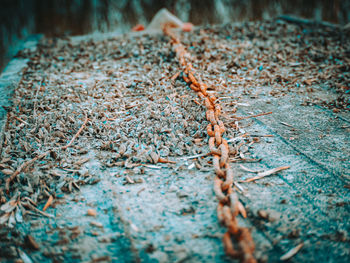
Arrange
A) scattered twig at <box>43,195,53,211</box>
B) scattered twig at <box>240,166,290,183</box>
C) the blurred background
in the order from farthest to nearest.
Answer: the blurred background, scattered twig at <box>240,166,290,183</box>, scattered twig at <box>43,195,53,211</box>

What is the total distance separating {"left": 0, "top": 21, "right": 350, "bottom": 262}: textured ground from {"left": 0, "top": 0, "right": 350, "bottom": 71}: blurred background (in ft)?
8.55

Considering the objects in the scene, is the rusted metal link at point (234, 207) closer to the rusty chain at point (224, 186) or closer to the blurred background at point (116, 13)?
the rusty chain at point (224, 186)

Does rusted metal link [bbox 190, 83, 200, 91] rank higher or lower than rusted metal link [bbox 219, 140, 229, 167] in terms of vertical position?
higher

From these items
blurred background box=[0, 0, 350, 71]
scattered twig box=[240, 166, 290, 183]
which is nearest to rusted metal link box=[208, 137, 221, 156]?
scattered twig box=[240, 166, 290, 183]

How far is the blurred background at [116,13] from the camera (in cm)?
496

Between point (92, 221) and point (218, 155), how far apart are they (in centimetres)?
73

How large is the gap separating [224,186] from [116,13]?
16.5 ft

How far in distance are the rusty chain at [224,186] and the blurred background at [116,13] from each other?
143 inches

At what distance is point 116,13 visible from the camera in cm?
536

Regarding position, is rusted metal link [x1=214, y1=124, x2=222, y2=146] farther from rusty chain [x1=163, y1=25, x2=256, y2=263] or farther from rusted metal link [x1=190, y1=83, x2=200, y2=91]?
rusted metal link [x1=190, y1=83, x2=200, y2=91]

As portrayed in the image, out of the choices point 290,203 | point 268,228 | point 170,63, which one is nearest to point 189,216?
point 268,228

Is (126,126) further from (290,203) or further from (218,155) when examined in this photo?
(290,203)

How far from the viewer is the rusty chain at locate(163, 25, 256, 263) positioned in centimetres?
97

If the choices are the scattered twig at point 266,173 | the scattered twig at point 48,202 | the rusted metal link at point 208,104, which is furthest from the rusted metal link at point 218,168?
the scattered twig at point 48,202
